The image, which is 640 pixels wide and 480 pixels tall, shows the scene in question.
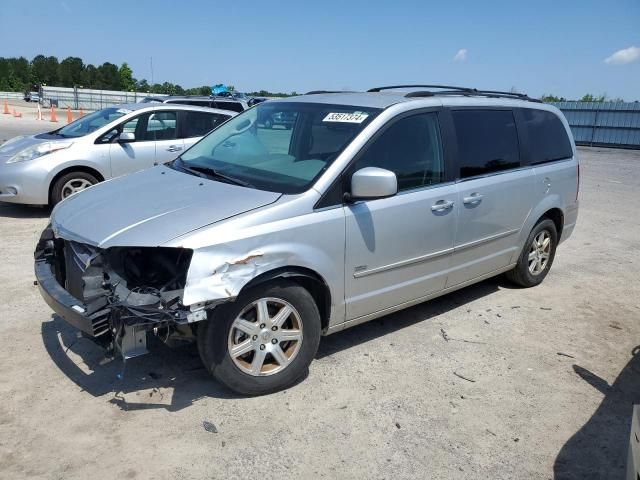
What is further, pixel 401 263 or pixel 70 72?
pixel 70 72

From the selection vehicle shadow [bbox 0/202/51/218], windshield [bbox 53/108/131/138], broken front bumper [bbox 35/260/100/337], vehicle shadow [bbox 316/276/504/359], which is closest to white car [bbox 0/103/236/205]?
windshield [bbox 53/108/131/138]

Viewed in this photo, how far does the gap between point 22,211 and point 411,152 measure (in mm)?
6249

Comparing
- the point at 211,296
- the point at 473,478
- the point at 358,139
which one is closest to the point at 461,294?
the point at 358,139

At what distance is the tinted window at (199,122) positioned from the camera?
8734 mm

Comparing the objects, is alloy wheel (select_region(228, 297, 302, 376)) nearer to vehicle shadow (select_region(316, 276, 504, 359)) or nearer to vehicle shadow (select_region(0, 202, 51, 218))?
vehicle shadow (select_region(316, 276, 504, 359))

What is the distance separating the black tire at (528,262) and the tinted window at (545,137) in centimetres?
67

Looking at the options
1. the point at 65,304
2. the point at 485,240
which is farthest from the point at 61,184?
the point at 485,240

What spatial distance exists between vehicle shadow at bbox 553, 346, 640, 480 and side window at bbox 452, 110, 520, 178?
1.80 metres

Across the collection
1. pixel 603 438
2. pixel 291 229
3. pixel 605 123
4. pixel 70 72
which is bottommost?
pixel 603 438

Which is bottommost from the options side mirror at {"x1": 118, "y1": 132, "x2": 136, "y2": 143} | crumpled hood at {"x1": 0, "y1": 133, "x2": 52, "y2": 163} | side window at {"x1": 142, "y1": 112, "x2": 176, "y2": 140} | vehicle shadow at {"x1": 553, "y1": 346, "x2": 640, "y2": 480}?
vehicle shadow at {"x1": 553, "y1": 346, "x2": 640, "y2": 480}

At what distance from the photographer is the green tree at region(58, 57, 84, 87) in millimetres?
74700

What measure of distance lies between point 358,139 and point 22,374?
8.92 feet

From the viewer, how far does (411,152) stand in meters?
4.16

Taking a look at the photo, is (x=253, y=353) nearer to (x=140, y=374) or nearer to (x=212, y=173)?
(x=140, y=374)
